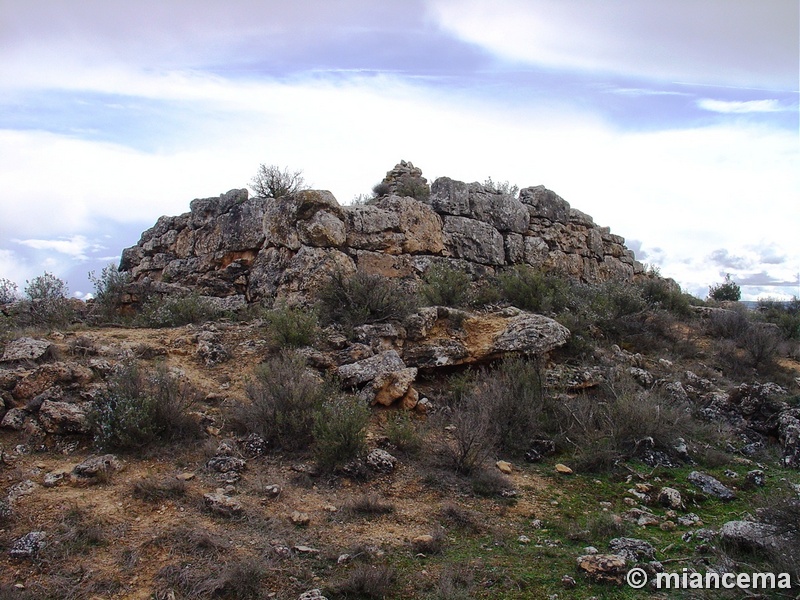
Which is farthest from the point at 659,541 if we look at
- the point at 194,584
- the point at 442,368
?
the point at 442,368

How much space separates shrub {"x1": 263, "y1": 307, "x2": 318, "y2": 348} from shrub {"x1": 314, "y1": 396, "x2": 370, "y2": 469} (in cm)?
251

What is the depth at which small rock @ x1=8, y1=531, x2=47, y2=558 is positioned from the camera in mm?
4449

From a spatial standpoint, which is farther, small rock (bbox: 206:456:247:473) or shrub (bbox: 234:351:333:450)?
shrub (bbox: 234:351:333:450)

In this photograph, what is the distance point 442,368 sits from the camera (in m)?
Answer: 9.30

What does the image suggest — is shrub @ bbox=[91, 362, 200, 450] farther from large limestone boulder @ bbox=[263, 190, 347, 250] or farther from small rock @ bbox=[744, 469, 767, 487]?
small rock @ bbox=[744, 469, 767, 487]

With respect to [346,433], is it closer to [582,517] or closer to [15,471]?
[582,517]

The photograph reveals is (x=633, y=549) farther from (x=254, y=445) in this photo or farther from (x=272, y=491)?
(x=254, y=445)

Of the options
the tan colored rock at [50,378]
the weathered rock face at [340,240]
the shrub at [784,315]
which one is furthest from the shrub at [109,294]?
the shrub at [784,315]

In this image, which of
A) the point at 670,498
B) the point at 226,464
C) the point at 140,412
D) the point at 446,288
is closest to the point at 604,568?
the point at 670,498

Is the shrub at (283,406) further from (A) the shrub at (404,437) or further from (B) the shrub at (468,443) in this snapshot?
(B) the shrub at (468,443)

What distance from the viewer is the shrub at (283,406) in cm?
674

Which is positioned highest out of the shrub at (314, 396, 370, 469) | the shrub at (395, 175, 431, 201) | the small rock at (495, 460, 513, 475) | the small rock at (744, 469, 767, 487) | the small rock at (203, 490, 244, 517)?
the shrub at (395, 175, 431, 201)

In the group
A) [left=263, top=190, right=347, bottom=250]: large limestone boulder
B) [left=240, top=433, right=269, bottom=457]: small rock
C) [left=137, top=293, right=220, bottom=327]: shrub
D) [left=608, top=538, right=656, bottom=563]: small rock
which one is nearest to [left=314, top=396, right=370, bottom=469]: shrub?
[left=240, top=433, right=269, bottom=457]: small rock

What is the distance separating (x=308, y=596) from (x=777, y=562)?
3340mm
